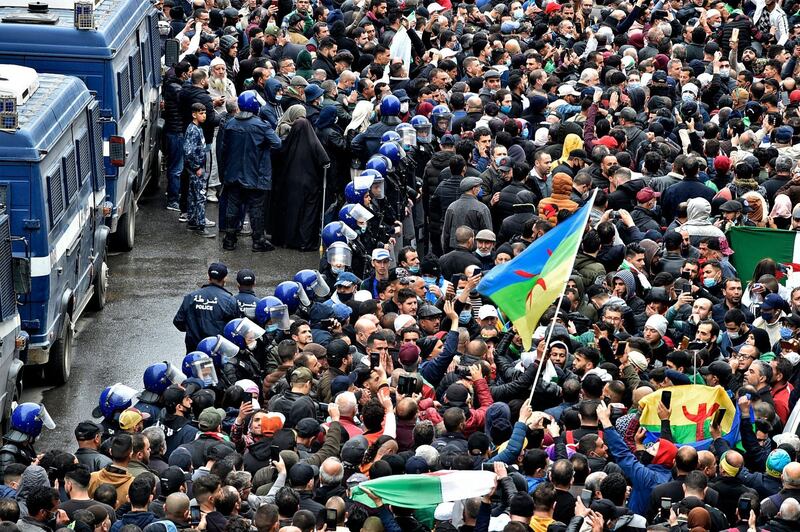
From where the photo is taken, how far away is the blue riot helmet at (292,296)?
1711 centimetres

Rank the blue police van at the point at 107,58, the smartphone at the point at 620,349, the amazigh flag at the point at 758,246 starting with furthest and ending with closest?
the blue police van at the point at 107,58
the amazigh flag at the point at 758,246
the smartphone at the point at 620,349

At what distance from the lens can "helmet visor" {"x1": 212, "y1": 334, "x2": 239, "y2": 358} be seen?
15.8m

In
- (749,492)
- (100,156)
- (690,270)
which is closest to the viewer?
(749,492)

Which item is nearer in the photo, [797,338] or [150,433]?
[150,433]

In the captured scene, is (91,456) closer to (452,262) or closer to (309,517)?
(309,517)

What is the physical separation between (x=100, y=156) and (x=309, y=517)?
864 cm

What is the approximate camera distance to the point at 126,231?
22.1m

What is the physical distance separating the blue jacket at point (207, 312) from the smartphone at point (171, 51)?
7.67 meters

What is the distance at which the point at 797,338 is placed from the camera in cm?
1600

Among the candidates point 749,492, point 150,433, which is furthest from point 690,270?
point 150,433

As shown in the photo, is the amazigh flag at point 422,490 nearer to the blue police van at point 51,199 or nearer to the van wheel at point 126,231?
the blue police van at point 51,199

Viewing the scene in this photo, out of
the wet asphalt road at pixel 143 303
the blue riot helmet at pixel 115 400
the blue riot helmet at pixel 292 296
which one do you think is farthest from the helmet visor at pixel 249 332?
the wet asphalt road at pixel 143 303

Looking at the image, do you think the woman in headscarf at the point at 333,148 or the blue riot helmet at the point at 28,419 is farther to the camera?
the woman in headscarf at the point at 333,148

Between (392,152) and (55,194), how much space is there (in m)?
4.64
